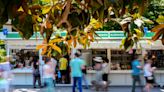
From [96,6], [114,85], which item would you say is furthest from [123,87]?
[96,6]

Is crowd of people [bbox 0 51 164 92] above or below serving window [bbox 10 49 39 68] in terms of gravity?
below

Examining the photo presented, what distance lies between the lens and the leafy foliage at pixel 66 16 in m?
2.38

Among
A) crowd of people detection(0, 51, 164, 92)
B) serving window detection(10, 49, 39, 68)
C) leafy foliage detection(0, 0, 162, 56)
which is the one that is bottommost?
crowd of people detection(0, 51, 164, 92)

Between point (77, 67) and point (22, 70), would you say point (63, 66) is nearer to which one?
point (22, 70)

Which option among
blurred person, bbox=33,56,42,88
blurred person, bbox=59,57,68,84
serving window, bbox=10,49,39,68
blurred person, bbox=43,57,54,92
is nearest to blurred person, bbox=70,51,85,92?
blurred person, bbox=43,57,54,92

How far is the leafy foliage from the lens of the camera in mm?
2375

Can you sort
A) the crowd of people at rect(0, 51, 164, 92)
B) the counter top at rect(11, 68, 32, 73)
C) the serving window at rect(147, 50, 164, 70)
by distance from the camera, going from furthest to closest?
1. the counter top at rect(11, 68, 32, 73)
2. the serving window at rect(147, 50, 164, 70)
3. the crowd of people at rect(0, 51, 164, 92)

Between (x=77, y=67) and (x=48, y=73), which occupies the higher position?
(x=77, y=67)

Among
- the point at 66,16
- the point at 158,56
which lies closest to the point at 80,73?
the point at 158,56

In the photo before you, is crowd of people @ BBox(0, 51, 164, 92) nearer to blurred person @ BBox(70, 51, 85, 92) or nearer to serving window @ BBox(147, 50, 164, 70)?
blurred person @ BBox(70, 51, 85, 92)

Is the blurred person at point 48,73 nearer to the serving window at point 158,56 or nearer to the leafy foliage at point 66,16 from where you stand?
the serving window at point 158,56

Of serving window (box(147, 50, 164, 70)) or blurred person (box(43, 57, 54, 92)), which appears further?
serving window (box(147, 50, 164, 70))

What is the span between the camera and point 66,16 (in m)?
2.95

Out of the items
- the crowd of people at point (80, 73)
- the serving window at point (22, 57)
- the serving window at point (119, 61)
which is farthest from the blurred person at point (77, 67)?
the serving window at point (22, 57)
